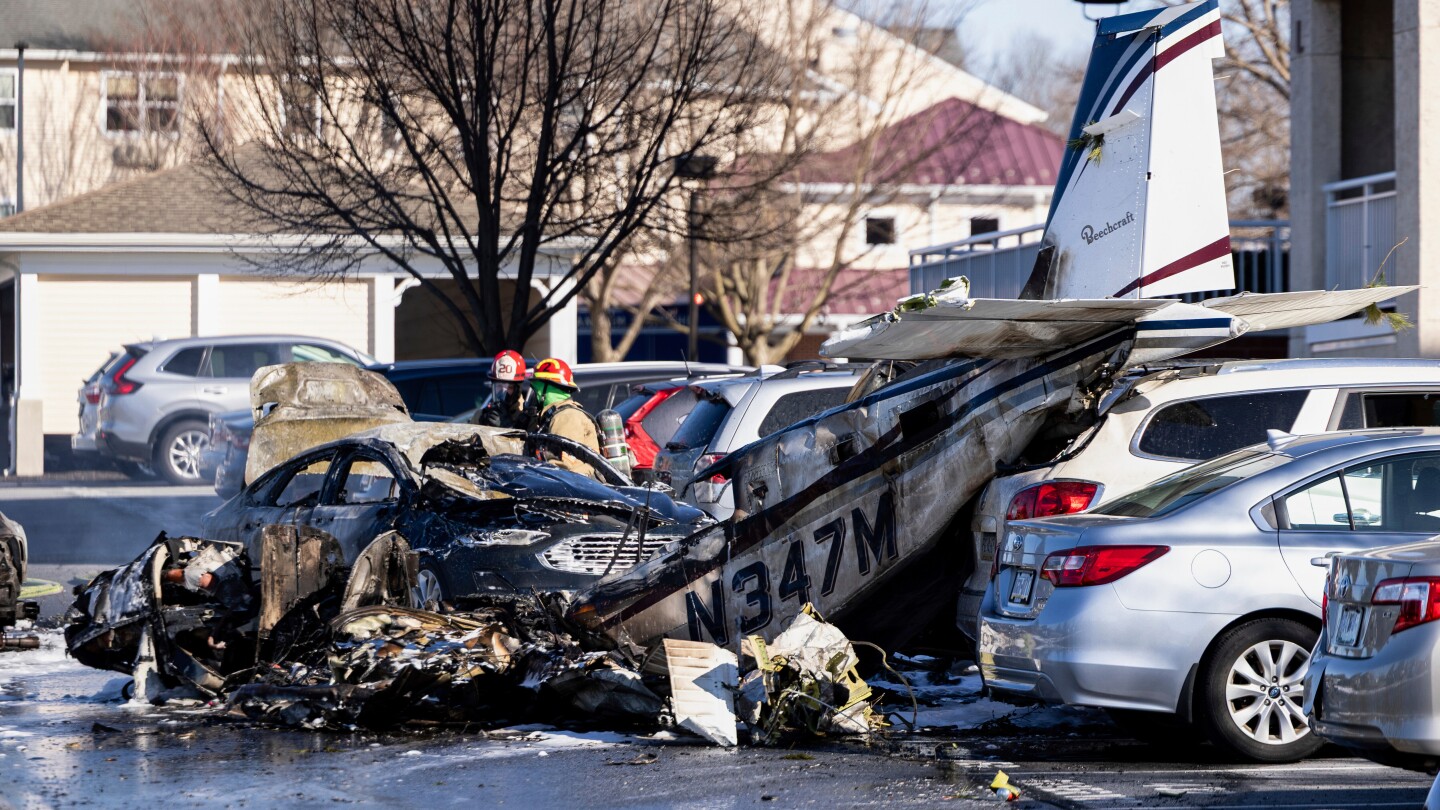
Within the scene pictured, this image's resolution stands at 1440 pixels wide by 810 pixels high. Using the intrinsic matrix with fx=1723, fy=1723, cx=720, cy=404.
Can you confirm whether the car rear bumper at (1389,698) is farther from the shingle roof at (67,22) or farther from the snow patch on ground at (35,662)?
the shingle roof at (67,22)

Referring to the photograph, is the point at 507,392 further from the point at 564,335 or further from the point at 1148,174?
the point at 564,335

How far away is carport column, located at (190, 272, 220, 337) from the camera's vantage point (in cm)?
3075

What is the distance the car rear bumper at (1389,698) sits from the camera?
5.38 meters

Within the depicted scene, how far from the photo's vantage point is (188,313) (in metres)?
31.0

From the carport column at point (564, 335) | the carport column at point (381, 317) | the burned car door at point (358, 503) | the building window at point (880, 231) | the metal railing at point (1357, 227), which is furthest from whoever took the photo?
the building window at point (880, 231)

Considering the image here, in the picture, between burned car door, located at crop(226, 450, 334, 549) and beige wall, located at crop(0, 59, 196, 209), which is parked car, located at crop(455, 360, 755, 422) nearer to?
burned car door, located at crop(226, 450, 334, 549)

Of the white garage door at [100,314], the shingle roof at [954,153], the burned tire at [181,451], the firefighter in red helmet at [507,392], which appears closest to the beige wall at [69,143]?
the white garage door at [100,314]

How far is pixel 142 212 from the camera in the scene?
31.5m

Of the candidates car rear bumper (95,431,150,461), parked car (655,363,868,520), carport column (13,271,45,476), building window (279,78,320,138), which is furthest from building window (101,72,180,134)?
parked car (655,363,868,520)

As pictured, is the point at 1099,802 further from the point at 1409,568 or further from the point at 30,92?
the point at 30,92

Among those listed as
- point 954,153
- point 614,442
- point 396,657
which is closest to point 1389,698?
point 396,657

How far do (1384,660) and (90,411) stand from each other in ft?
73.8

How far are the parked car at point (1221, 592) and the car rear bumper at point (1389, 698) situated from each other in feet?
4.68

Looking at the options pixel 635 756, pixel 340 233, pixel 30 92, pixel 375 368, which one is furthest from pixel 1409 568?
pixel 30 92
